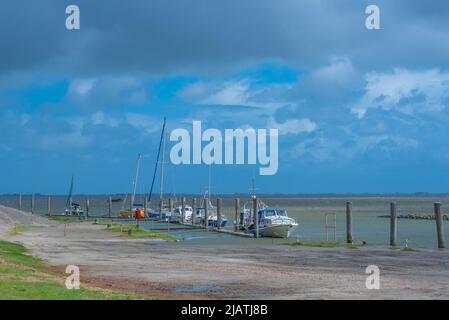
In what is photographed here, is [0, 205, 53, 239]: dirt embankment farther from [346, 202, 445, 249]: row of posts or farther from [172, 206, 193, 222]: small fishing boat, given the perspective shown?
[346, 202, 445, 249]: row of posts

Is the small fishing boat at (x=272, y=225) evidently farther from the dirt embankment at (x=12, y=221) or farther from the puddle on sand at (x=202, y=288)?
the puddle on sand at (x=202, y=288)

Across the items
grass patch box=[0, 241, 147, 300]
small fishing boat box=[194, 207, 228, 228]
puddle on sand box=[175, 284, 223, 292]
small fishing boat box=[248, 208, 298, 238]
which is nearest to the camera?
grass patch box=[0, 241, 147, 300]

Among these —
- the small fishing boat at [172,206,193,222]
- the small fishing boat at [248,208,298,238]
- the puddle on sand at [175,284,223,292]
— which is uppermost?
the small fishing boat at [172,206,193,222]

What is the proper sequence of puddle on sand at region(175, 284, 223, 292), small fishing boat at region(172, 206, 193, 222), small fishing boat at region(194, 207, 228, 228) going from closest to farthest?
1. puddle on sand at region(175, 284, 223, 292)
2. small fishing boat at region(194, 207, 228, 228)
3. small fishing boat at region(172, 206, 193, 222)

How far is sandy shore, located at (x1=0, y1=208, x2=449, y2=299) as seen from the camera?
2122cm

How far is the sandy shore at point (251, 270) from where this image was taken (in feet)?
69.6

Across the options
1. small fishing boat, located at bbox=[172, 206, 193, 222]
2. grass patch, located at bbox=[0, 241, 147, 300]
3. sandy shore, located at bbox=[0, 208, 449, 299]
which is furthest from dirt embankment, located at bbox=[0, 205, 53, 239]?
grass patch, located at bbox=[0, 241, 147, 300]

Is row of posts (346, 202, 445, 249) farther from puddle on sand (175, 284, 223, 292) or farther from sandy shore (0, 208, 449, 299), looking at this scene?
puddle on sand (175, 284, 223, 292)

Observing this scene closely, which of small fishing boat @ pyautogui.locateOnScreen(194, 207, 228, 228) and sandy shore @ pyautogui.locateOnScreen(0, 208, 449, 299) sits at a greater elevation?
small fishing boat @ pyautogui.locateOnScreen(194, 207, 228, 228)

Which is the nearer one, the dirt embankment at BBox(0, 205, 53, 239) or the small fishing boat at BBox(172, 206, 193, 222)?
the dirt embankment at BBox(0, 205, 53, 239)

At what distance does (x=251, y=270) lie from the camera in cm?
2819

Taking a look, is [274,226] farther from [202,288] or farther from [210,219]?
[202,288]

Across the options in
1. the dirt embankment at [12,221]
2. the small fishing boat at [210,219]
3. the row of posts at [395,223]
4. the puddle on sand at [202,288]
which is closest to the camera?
the puddle on sand at [202,288]

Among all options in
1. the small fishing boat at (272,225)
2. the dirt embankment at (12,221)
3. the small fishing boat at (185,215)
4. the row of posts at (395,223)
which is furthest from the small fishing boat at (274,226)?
the small fishing boat at (185,215)
